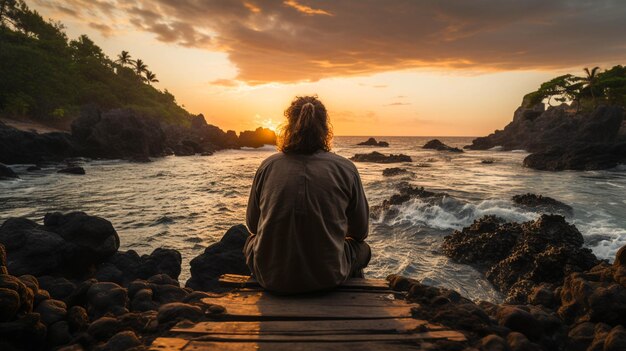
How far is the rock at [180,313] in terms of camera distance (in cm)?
286

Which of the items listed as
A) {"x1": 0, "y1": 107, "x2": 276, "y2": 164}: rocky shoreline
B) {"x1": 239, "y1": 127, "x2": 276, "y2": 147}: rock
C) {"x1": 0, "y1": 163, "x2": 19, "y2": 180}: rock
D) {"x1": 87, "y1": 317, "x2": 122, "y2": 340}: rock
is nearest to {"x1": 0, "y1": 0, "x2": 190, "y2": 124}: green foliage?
{"x1": 0, "y1": 107, "x2": 276, "y2": 164}: rocky shoreline

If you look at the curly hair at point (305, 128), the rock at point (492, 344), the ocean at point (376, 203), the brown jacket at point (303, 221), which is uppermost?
the curly hair at point (305, 128)

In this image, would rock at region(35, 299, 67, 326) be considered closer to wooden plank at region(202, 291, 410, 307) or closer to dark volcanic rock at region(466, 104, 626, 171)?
wooden plank at region(202, 291, 410, 307)

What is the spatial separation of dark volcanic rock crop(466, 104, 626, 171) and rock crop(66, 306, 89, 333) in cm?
3835

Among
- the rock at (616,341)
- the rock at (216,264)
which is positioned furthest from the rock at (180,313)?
the rock at (216,264)

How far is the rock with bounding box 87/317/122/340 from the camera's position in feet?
10.6

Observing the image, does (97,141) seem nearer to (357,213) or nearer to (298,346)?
(357,213)

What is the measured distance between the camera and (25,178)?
22.9 meters

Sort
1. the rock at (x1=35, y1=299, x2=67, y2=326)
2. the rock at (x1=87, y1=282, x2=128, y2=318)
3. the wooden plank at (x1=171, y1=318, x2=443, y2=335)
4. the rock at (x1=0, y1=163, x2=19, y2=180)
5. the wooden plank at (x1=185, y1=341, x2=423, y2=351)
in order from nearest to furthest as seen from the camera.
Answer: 1. the wooden plank at (x1=185, y1=341, x2=423, y2=351)
2. the wooden plank at (x1=171, y1=318, x2=443, y2=335)
3. the rock at (x1=35, y1=299, x2=67, y2=326)
4. the rock at (x1=87, y1=282, x2=128, y2=318)
5. the rock at (x1=0, y1=163, x2=19, y2=180)

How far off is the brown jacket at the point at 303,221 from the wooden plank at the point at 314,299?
8cm

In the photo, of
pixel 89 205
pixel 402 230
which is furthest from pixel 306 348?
pixel 89 205

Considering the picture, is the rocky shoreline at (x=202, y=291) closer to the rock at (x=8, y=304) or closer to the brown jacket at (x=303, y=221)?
the rock at (x=8, y=304)

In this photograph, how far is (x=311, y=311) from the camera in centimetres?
284

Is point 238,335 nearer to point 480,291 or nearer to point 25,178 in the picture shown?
point 480,291
